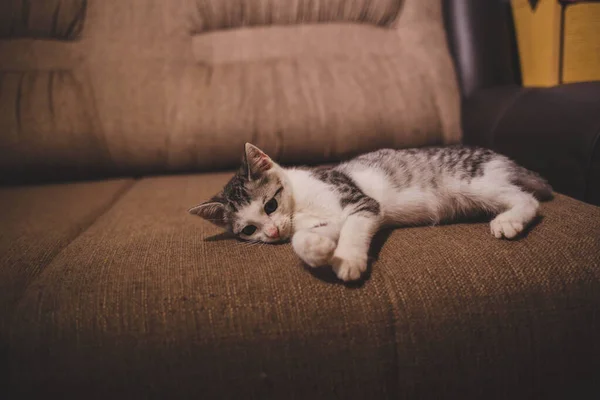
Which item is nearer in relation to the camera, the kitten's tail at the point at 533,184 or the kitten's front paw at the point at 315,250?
the kitten's front paw at the point at 315,250

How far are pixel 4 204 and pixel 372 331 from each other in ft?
3.98

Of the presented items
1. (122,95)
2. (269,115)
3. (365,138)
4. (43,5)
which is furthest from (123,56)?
(365,138)

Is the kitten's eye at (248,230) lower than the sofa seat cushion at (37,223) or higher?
lower

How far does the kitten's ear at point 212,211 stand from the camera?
93 centimetres

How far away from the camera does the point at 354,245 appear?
29.5 inches

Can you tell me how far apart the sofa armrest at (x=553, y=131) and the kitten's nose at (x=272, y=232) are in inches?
30.7

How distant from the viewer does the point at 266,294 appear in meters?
0.66

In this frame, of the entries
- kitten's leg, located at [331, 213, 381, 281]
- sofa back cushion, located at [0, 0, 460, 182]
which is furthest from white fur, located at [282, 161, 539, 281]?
sofa back cushion, located at [0, 0, 460, 182]

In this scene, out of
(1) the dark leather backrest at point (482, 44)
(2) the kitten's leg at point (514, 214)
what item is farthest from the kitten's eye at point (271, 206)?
(1) the dark leather backrest at point (482, 44)

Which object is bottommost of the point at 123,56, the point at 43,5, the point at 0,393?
the point at 0,393

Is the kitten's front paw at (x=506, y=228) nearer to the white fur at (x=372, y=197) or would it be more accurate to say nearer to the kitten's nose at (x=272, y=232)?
the white fur at (x=372, y=197)

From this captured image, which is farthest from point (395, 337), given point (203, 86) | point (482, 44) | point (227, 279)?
point (482, 44)

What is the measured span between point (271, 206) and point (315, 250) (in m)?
0.29

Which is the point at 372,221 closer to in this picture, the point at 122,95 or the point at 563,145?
the point at 563,145
